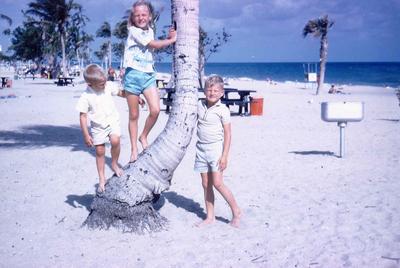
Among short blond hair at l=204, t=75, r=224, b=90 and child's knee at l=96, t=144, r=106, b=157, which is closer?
short blond hair at l=204, t=75, r=224, b=90

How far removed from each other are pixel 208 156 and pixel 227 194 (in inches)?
20.6

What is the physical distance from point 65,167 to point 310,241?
501cm

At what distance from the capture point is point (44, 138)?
36.4 ft

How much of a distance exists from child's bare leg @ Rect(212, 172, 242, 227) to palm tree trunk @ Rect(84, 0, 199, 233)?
553 mm

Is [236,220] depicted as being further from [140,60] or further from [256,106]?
[256,106]

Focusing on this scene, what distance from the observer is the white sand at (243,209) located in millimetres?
4312

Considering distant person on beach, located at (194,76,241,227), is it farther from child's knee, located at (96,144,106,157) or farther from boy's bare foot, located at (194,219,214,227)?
child's knee, located at (96,144,106,157)

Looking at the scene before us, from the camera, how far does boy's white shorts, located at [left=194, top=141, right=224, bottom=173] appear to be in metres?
4.86

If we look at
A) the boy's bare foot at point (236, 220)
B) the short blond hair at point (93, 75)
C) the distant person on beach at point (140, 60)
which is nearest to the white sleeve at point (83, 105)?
the short blond hair at point (93, 75)

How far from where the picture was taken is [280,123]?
14523 millimetres

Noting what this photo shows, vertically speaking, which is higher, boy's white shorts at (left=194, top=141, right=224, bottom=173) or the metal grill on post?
the metal grill on post

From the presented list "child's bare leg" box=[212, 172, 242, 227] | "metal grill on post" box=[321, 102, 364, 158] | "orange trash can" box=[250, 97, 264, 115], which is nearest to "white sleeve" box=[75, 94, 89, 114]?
"child's bare leg" box=[212, 172, 242, 227]

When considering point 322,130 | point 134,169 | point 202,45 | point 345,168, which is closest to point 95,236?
point 134,169

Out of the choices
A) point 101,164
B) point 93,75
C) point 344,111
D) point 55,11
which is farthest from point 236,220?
point 55,11
